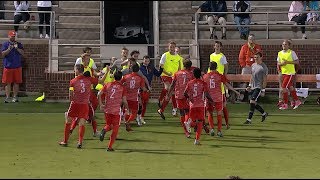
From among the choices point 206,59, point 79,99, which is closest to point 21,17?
point 206,59

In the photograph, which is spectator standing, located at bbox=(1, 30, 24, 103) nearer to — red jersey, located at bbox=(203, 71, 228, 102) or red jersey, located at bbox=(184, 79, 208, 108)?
red jersey, located at bbox=(203, 71, 228, 102)

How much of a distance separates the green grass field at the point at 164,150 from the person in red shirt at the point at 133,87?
0.45m

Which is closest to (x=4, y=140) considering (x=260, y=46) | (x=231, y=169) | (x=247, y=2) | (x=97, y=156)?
(x=97, y=156)

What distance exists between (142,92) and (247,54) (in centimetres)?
537

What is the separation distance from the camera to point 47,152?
1869cm

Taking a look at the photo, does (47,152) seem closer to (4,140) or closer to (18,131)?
(4,140)

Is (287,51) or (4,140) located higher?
(287,51)

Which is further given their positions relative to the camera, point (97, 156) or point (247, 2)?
point (247, 2)

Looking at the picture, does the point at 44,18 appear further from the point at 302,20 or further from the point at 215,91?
the point at 215,91

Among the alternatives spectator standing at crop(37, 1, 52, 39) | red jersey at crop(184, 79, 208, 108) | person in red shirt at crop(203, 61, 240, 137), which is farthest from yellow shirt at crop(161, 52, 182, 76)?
spectator standing at crop(37, 1, 52, 39)

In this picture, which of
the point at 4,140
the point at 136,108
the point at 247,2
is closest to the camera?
the point at 4,140

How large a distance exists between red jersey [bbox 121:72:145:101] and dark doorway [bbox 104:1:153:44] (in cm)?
1099

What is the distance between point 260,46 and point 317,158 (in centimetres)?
1184

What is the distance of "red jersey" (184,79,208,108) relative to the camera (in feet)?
65.3
